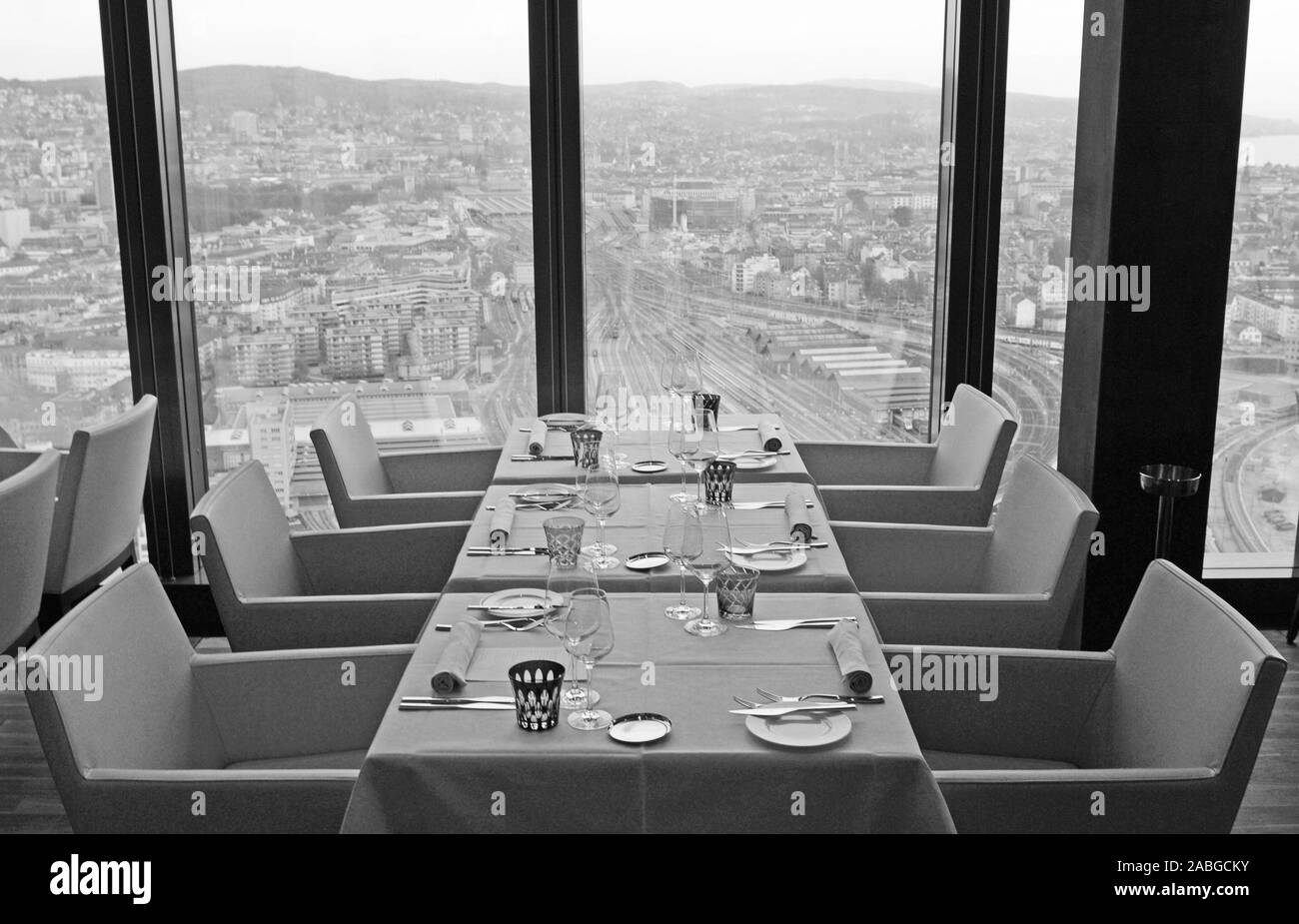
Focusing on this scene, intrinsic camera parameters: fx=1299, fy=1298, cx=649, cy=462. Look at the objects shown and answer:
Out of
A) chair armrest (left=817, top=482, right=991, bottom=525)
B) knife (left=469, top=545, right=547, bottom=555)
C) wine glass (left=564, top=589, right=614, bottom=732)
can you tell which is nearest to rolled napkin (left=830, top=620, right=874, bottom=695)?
wine glass (left=564, top=589, right=614, bottom=732)

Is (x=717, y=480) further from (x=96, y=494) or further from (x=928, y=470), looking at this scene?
(x=96, y=494)

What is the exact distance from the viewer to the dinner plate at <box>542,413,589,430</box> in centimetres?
437

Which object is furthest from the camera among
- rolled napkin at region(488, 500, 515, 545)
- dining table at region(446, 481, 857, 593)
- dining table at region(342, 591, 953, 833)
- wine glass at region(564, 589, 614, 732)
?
rolled napkin at region(488, 500, 515, 545)

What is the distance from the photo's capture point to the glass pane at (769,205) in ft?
15.2

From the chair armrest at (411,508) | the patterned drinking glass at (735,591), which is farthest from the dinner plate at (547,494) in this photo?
the patterned drinking glass at (735,591)

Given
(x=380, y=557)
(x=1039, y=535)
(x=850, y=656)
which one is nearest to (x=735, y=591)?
(x=850, y=656)

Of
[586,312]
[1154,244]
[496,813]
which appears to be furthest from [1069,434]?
[496,813]

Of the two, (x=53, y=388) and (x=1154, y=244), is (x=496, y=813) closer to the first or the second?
(x=1154, y=244)

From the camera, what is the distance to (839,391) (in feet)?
16.1

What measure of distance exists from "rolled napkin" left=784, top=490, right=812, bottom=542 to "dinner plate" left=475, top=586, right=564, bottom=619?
Answer: 27.4 inches

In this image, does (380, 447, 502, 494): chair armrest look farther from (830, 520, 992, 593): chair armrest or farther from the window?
(830, 520, 992, 593): chair armrest

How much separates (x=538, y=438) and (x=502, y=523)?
98 cm

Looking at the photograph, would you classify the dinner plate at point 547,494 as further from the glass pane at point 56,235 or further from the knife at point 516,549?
the glass pane at point 56,235

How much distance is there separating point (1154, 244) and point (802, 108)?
1382 millimetres
